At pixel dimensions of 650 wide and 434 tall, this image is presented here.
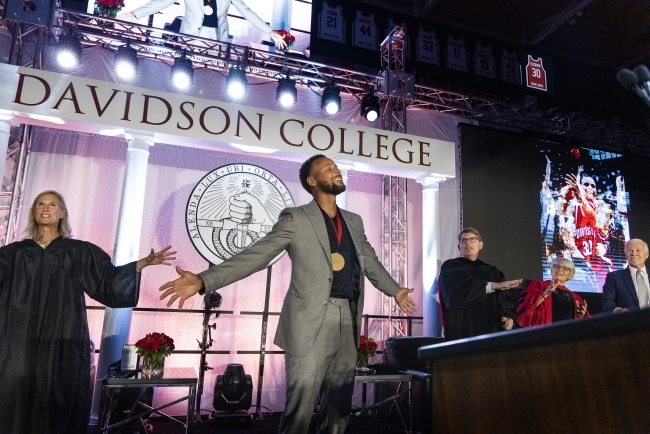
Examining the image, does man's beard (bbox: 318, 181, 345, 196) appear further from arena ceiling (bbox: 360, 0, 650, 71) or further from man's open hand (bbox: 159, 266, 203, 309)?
arena ceiling (bbox: 360, 0, 650, 71)

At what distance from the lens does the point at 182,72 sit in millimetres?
6305

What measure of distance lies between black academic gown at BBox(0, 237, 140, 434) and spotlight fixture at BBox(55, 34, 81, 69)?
3.48m

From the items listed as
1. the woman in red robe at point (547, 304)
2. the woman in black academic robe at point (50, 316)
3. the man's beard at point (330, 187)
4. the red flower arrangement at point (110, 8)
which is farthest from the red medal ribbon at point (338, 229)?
the red flower arrangement at point (110, 8)

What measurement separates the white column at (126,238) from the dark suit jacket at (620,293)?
4.84 meters

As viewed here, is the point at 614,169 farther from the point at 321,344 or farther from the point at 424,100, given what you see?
the point at 321,344

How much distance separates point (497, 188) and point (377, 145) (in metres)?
2.88

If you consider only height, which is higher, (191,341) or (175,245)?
(175,245)

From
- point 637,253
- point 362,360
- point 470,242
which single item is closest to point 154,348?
point 362,360

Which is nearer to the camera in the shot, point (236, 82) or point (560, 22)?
point (236, 82)

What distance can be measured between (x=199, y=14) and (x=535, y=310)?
19.4 feet

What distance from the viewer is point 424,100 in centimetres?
789

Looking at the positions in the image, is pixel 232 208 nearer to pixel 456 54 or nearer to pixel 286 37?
pixel 286 37

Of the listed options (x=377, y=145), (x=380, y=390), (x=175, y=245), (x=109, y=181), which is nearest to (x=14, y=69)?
(x=109, y=181)

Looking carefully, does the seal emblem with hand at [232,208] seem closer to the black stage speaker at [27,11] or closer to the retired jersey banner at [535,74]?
the black stage speaker at [27,11]
